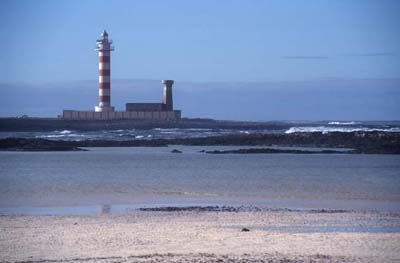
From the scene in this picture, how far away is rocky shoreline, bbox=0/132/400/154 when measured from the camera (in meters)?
43.7

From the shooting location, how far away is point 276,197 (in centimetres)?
2041

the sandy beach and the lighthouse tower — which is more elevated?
the lighthouse tower

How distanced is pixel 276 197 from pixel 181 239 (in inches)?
330

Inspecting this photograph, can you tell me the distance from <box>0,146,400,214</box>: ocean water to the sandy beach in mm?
2219

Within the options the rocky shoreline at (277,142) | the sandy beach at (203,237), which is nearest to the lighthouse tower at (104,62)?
the rocky shoreline at (277,142)

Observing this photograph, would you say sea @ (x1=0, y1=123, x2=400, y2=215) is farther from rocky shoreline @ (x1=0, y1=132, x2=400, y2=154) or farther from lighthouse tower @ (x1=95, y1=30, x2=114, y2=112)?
lighthouse tower @ (x1=95, y1=30, x2=114, y2=112)

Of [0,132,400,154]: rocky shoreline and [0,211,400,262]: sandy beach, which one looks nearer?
[0,211,400,262]: sandy beach

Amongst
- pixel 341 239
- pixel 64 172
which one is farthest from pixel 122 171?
pixel 341 239

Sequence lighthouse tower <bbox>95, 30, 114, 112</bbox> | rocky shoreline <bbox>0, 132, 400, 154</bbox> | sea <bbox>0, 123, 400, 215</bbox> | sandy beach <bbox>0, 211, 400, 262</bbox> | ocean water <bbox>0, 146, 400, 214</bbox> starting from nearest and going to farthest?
1. sandy beach <bbox>0, 211, 400, 262</bbox>
2. sea <bbox>0, 123, 400, 215</bbox>
3. ocean water <bbox>0, 146, 400, 214</bbox>
4. rocky shoreline <bbox>0, 132, 400, 154</bbox>
5. lighthouse tower <bbox>95, 30, 114, 112</bbox>

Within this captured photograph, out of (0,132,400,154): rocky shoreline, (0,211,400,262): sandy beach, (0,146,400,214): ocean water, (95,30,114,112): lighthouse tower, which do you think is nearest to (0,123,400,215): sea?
A: (0,146,400,214): ocean water

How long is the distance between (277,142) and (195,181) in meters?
25.3

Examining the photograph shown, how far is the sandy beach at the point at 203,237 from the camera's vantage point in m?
10.8

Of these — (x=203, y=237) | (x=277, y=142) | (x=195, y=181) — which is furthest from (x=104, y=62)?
(x=203, y=237)

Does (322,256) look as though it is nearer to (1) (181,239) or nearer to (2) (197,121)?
(1) (181,239)
